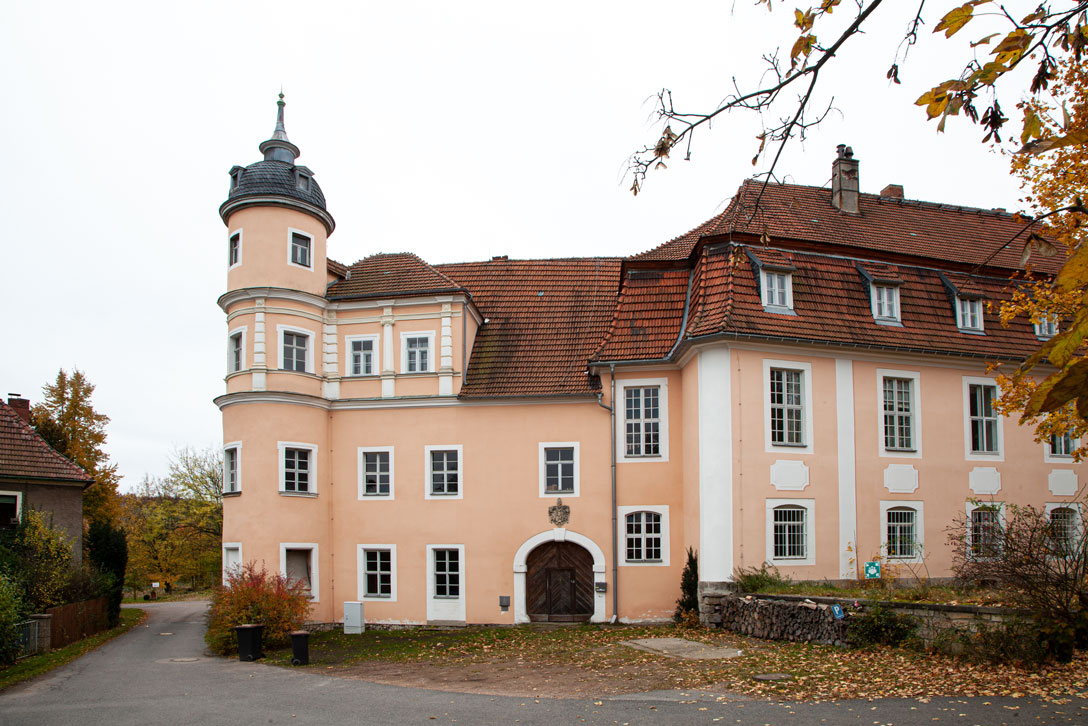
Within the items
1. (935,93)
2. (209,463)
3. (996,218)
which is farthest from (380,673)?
(209,463)

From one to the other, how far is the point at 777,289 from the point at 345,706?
13.7m

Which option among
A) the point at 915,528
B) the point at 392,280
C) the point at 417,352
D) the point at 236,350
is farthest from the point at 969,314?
the point at 236,350

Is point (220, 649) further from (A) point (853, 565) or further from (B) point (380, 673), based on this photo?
(A) point (853, 565)

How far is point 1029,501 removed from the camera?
897 inches

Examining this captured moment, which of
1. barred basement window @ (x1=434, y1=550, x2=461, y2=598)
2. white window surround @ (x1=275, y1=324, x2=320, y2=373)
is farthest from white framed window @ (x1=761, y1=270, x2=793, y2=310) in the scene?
white window surround @ (x1=275, y1=324, x2=320, y2=373)

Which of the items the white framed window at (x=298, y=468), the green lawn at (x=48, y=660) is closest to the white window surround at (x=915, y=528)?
A: the white framed window at (x=298, y=468)

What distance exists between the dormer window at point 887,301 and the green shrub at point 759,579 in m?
6.93

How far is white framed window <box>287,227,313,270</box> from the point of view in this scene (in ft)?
82.7

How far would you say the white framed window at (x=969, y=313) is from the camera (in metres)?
23.1

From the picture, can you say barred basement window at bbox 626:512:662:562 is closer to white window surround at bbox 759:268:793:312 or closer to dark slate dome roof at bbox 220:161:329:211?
white window surround at bbox 759:268:793:312

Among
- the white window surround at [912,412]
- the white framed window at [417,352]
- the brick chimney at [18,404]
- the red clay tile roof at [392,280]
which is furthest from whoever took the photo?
the brick chimney at [18,404]

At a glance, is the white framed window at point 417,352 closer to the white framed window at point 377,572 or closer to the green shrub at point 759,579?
the white framed window at point 377,572

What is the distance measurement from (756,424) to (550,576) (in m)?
7.06

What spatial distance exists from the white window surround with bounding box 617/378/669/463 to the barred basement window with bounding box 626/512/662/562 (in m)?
1.43
